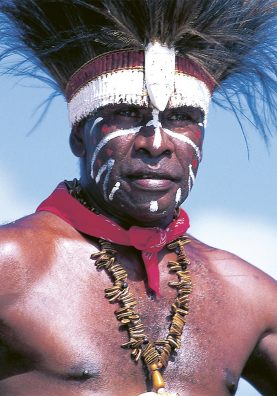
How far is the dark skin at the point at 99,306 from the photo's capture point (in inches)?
246

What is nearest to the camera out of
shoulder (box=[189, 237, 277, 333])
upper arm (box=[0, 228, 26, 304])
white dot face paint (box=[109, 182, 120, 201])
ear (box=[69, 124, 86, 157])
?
upper arm (box=[0, 228, 26, 304])

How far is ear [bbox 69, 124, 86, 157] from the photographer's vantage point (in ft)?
21.6

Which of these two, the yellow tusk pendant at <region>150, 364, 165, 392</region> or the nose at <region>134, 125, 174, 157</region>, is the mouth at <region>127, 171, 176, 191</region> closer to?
the nose at <region>134, 125, 174, 157</region>

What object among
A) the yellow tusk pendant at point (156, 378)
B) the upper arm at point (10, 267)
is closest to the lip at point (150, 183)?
the upper arm at point (10, 267)

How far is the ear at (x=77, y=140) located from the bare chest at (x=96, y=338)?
0.48 m

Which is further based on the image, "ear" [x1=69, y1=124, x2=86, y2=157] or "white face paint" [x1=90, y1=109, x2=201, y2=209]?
"ear" [x1=69, y1=124, x2=86, y2=157]

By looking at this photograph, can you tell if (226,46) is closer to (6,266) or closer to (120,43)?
(120,43)

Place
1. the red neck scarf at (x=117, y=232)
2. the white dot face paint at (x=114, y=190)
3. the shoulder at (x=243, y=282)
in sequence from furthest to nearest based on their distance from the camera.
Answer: the shoulder at (x=243, y=282) → the red neck scarf at (x=117, y=232) → the white dot face paint at (x=114, y=190)

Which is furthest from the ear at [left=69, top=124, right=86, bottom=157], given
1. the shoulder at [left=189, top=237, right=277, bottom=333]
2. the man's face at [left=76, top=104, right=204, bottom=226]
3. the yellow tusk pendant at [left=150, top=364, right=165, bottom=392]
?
the yellow tusk pendant at [left=150, top=364, right=165, bottom=392]

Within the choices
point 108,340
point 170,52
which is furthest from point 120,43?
point 108,340

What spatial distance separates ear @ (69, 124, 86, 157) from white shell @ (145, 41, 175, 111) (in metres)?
0.46

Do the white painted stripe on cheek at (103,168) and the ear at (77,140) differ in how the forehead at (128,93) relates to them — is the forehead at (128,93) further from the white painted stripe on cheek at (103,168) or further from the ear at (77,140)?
the white painted stripe on cheek at (103,168)

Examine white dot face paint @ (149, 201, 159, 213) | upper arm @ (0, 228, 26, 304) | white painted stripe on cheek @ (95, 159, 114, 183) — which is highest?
white painted stripe on cheek @ (95, 159, 114, 183)

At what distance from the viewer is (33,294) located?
6273mm
